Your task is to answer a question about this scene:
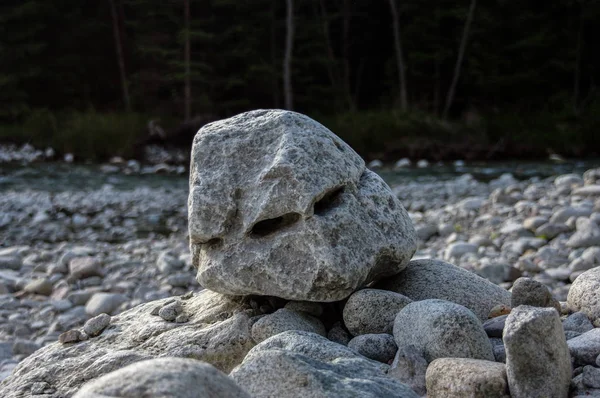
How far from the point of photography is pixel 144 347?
2.90 m

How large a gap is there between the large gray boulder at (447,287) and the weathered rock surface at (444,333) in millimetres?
542

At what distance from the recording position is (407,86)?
22.2 metres

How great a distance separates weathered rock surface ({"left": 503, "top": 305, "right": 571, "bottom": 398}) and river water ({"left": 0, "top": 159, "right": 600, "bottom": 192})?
31.4 ft

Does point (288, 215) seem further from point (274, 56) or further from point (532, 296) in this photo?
point (274, 56)


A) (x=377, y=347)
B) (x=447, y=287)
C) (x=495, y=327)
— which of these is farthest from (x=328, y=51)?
(x=377, y=347)

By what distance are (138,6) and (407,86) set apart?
898 cm

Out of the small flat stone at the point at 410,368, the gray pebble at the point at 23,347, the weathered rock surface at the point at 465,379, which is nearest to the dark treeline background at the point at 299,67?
the gray pebble at the point at 23,347

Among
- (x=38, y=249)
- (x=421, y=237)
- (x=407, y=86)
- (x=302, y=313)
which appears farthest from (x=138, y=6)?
(x=302, y=313)

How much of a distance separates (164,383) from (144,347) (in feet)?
4.81

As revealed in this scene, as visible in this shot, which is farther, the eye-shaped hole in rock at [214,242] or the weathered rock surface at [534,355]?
the eye-shaped hole in rock at [214,242]

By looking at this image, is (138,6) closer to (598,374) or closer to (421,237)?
(421,237)

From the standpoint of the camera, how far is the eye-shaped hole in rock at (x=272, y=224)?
2.81 metres

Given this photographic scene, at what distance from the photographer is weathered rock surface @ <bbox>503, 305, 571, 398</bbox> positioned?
211cm

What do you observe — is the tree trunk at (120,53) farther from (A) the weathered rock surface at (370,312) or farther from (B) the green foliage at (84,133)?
(A) the weathered rock surface at (370,312)
